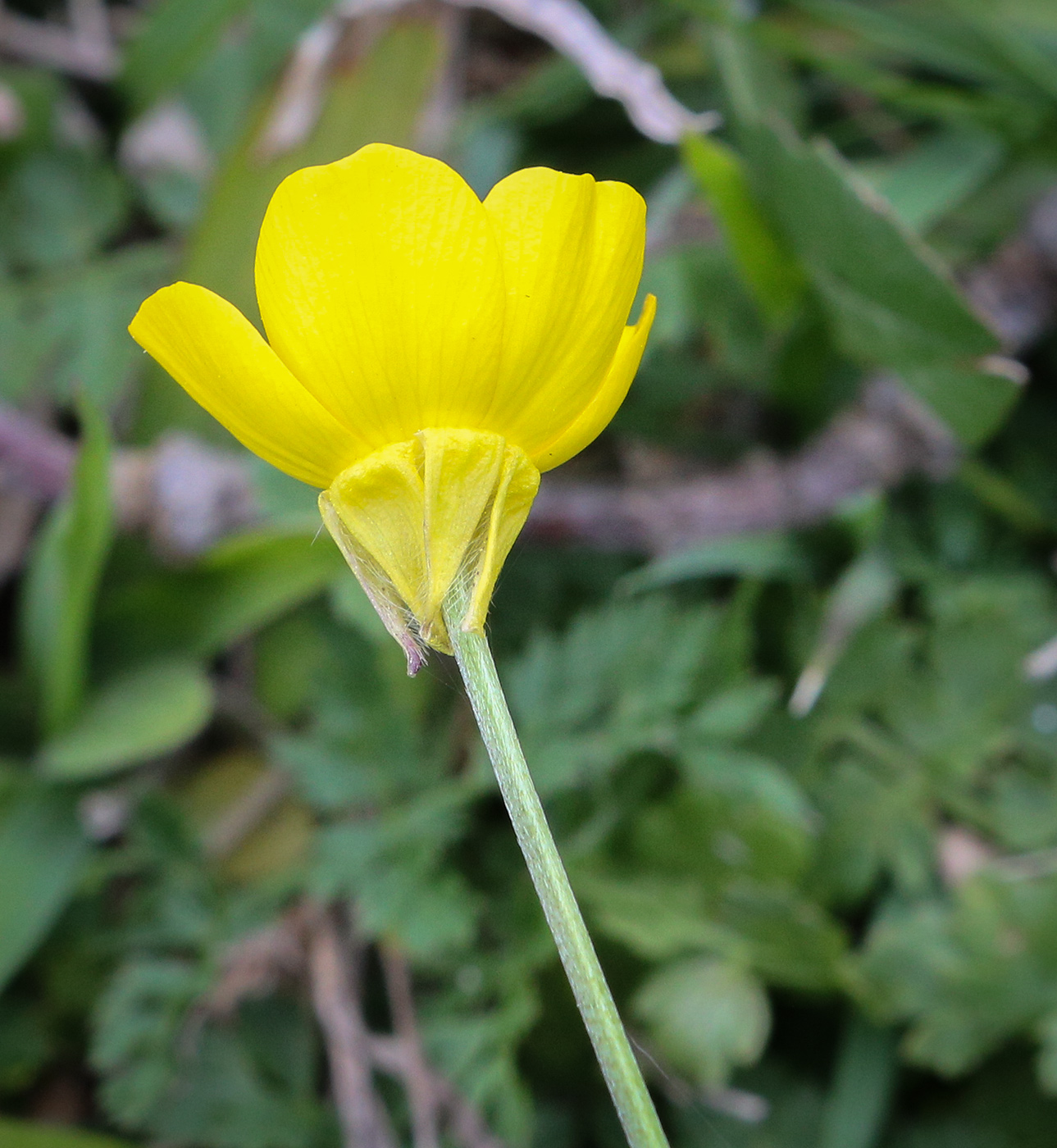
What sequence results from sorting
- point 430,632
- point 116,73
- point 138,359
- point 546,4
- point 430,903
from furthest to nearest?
point 116,73 → point 138,359 → point 546,4 → point 430,903 → point 430,632

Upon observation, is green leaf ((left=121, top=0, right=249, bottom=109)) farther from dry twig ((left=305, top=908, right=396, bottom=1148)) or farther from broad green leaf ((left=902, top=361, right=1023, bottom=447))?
dry twig ((left=305, top=908, right=396, bottom=1148))

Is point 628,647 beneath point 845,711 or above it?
above

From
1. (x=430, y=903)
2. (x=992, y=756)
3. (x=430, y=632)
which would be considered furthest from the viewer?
(x=992, y=756)

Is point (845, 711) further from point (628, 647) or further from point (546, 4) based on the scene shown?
point (546, 4)

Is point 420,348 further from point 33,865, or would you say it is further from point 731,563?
point 33,865

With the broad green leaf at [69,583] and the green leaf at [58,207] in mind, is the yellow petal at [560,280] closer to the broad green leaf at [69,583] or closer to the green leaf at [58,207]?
the broad green leaf at [69,583]

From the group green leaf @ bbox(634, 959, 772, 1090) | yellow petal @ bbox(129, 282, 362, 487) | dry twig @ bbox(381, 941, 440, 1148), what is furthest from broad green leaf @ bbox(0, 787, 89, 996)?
yellow petal @ bbox(129, 282, 362, 487)

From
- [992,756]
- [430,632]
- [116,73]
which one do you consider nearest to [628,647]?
[992,756]
